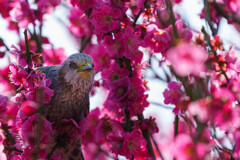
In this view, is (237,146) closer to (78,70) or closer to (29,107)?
(29,107)

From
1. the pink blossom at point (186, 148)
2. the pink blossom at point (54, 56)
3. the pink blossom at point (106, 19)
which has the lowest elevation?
the pink blossom at point (54, 56)

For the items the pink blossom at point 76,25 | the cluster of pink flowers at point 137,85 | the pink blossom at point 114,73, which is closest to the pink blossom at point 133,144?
the cluster of pink flowers at point 137,85

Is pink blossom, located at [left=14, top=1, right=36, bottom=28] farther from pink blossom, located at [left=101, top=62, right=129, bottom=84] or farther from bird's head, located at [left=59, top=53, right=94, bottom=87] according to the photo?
pink blossom, located at [left=101, top=62, right=129, bottom=84]

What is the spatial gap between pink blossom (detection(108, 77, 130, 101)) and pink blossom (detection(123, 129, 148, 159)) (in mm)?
236

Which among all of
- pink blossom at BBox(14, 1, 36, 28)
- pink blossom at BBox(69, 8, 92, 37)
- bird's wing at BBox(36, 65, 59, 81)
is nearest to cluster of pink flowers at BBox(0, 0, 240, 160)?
pink blossom at BBox(14, 1, 36, 28)

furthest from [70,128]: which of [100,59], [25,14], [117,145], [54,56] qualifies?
[54,56]

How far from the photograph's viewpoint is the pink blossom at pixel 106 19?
7.54ft

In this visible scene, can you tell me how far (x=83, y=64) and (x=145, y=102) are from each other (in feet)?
2.61

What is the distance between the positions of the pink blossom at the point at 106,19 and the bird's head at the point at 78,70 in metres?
0.59

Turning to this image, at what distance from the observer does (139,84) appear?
91.8 inches

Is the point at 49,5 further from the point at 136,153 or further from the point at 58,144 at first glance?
the point at 136,153

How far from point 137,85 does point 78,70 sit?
830mm

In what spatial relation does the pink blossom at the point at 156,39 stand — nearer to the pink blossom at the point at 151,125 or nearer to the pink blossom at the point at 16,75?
the pink blossom at the point at 151,125

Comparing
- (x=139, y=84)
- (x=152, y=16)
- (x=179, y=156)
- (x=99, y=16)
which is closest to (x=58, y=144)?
(x=139, y=84)
